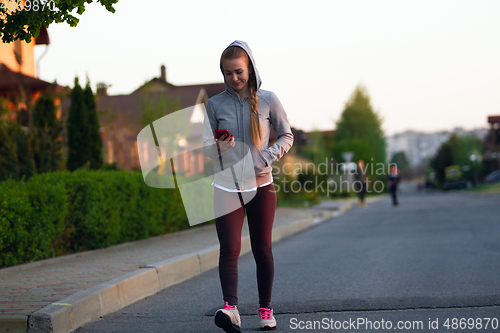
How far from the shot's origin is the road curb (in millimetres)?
4160

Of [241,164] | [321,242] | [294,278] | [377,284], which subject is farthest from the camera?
[321,242]

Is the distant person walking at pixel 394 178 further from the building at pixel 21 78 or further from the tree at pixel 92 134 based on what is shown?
the tree at pixel 92 134

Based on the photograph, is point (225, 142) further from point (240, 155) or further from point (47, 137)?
point (47, 137)

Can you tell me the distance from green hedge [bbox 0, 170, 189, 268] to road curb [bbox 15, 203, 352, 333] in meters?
1.53

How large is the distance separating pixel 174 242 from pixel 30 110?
19.0 ft

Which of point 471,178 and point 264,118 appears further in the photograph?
point 471,178

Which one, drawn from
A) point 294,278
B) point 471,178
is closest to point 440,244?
point 294,278

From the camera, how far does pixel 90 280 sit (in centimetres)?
575

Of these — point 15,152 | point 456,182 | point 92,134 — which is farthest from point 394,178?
point 456,182

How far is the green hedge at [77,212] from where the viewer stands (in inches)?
257

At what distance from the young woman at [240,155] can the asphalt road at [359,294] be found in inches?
25.2

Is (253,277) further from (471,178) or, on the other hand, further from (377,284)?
(471,178)

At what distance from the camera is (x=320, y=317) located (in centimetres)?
436

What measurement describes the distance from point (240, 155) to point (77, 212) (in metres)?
4.80
